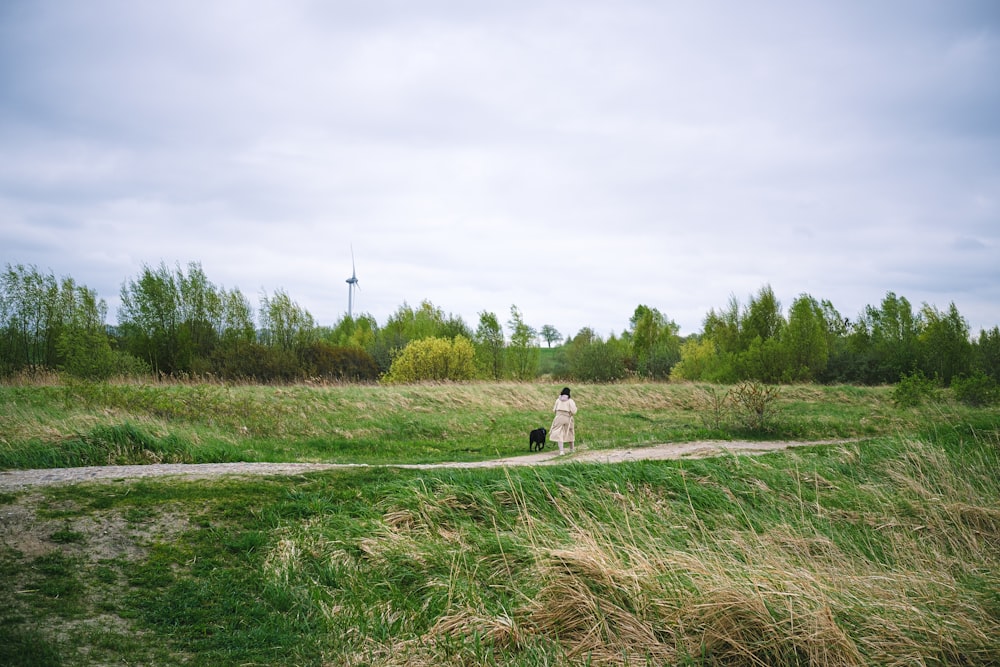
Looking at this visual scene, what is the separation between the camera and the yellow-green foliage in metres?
37.8

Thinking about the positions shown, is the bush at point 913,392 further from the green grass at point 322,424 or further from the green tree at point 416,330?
the green tree at point 416,330

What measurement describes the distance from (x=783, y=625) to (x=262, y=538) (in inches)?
241

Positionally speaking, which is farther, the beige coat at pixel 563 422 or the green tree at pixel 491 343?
the green tree at pixel 491 343

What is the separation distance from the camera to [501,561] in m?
7.12

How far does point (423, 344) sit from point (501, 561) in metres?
31.9

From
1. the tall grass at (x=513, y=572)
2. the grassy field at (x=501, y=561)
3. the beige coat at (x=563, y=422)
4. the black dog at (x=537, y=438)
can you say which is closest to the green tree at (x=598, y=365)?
the black dog at (x=537, y=438)

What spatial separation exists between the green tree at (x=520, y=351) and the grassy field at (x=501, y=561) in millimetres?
33261

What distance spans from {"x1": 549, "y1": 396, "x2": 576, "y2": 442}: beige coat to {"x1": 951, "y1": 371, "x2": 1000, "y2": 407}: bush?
16856 millimetres

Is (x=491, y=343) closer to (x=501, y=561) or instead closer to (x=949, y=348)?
(x=949, y=348)

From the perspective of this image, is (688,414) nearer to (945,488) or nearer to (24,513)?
(945,488)

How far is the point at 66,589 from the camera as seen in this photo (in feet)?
20.7

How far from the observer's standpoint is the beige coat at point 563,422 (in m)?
16.2

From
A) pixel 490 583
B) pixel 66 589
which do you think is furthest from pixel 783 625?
pixel 66 589

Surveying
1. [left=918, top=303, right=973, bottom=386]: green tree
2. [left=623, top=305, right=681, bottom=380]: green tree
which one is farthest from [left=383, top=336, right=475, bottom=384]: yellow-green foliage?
[left=918, top=303, right=973, bottom=386]: green tree
